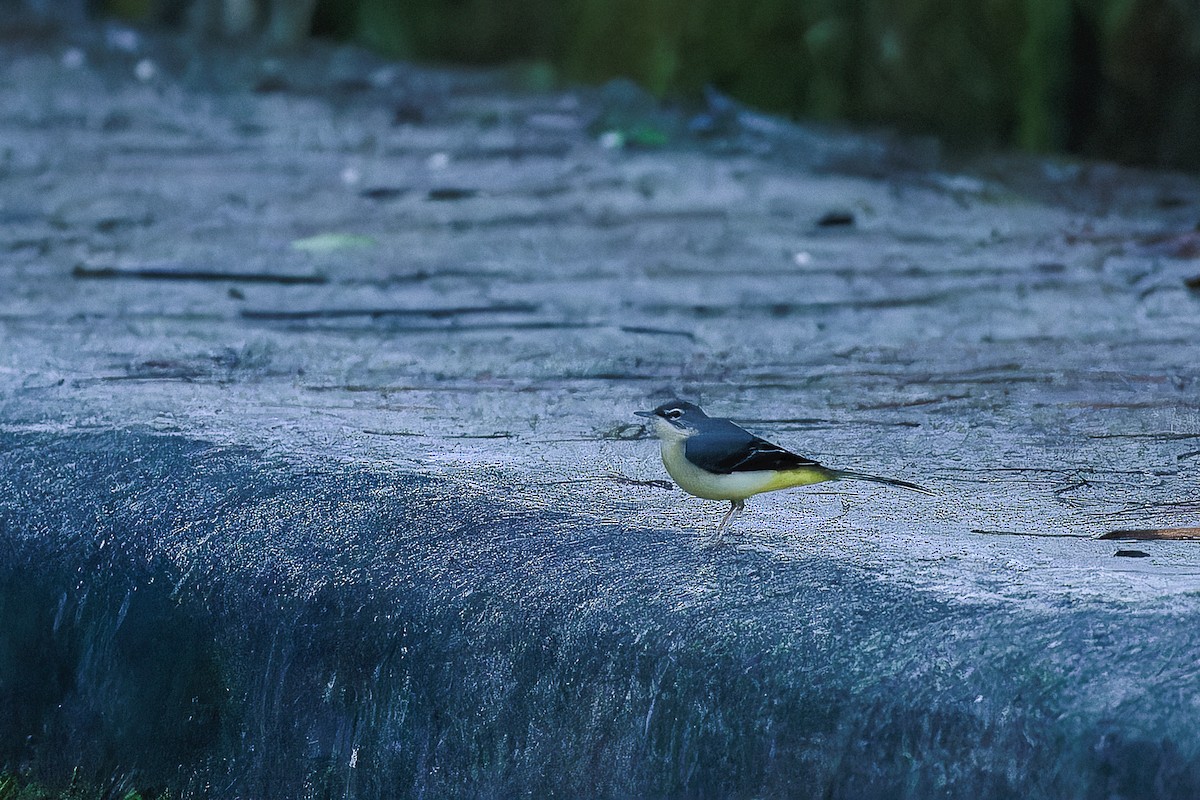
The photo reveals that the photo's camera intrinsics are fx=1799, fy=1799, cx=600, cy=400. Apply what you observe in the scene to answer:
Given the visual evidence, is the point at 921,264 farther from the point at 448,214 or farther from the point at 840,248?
the point at 448,214

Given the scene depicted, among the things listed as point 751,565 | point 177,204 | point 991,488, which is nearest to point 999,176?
point 177,204

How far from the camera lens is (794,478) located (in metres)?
2.69

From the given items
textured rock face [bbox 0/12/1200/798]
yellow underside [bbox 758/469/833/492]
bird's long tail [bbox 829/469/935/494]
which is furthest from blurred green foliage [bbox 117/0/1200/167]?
yellow underside [bbox 758/469/833/492]

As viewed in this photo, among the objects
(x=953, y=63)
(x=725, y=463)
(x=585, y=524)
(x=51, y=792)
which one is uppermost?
(x=953, y=63)

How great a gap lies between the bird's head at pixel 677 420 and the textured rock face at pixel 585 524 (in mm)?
138

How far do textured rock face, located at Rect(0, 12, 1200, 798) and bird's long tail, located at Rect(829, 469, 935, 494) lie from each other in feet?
0.09

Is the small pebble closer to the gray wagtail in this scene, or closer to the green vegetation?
the gray wagtail

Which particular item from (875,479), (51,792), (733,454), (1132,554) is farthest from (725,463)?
(51,792)

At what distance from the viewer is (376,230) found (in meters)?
5.98

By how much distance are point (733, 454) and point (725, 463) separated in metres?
0.02

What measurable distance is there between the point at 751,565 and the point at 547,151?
224 inches

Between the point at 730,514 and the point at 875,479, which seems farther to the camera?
the point at 875,479

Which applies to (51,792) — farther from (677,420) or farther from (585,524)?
(677,420)

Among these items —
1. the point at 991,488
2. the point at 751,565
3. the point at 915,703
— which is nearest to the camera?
the point at 915,703
